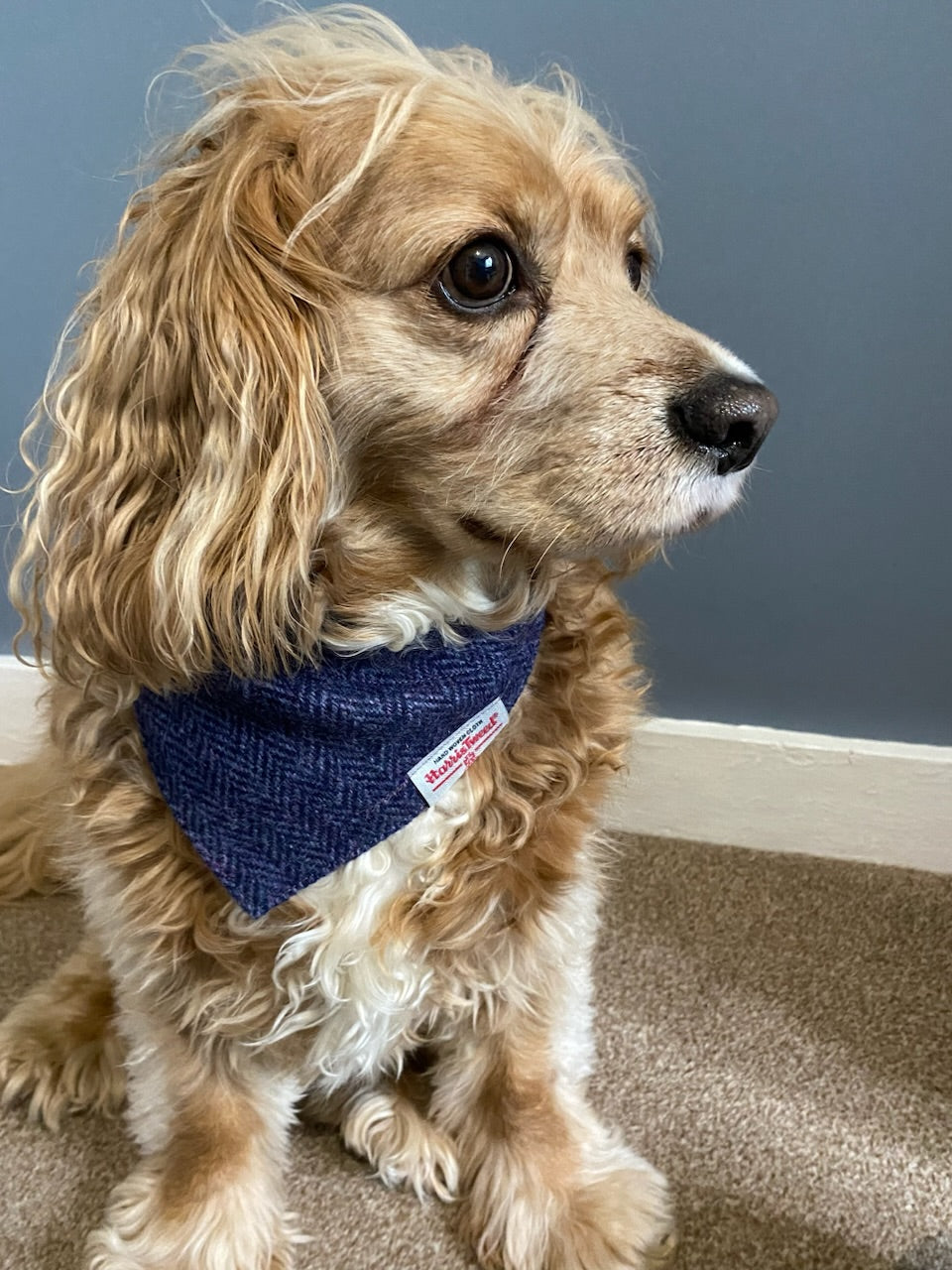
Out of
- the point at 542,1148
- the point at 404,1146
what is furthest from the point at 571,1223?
the point at 404,1146

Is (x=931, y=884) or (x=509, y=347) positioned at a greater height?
(x=509, y=347)

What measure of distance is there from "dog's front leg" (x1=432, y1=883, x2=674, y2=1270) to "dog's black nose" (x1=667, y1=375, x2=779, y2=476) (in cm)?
49

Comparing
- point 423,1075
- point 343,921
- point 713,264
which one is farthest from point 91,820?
point 713,264

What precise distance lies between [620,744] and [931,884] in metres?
0.72

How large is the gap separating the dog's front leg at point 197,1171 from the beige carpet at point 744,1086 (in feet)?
0.20

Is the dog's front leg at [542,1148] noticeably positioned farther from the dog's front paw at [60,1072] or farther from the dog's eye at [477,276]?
the dog's eye at [477,276]

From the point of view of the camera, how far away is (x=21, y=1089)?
112 centimetres

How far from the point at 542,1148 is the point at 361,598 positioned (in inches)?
22.7

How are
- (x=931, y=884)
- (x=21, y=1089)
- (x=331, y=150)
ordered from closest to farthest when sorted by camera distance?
(x=331, y=150) < (x=21, y=1089) < (x=931, y=884)

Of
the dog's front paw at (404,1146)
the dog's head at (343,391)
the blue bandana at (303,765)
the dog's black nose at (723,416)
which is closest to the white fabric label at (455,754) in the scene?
the blue bandana at (303,765)

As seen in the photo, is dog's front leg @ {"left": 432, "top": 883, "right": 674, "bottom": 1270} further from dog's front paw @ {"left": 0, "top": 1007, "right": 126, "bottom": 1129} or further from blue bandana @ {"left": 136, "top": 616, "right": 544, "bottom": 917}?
dog's front paw @ {"left": 0, "top": 1007, "right": 126, "bottom": 1129}

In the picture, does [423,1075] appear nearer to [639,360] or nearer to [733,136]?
[639,360]

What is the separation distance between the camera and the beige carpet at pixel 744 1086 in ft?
3.28

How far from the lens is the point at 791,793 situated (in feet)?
4.93
